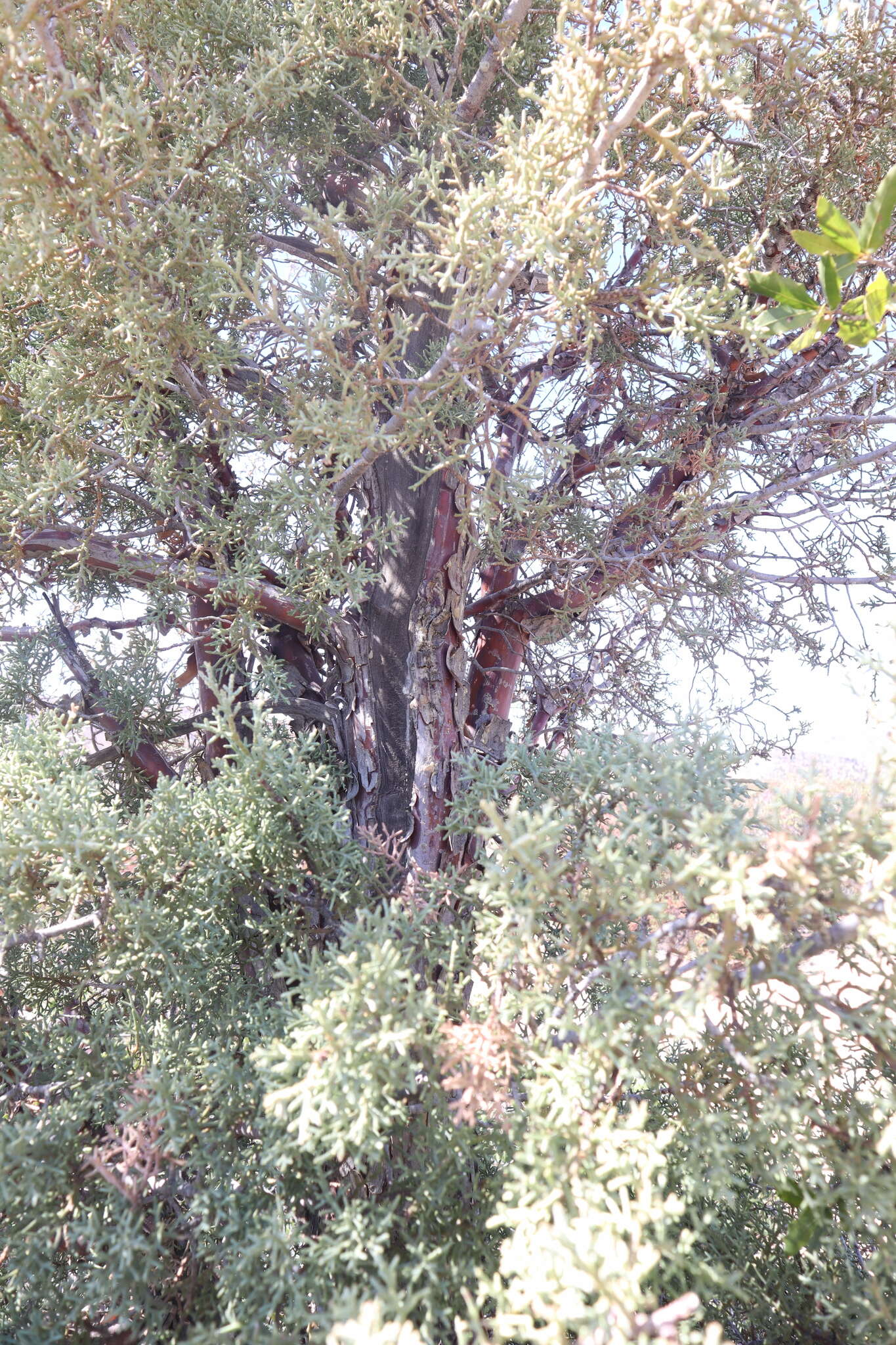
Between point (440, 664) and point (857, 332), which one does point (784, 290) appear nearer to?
point (857, 332)

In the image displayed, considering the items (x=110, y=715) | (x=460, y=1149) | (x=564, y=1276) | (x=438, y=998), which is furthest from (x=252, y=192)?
(x=564, y=1276)

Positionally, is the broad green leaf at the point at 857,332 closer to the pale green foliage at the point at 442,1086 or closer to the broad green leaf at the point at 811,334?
the broad green leaf at the point at 811,334

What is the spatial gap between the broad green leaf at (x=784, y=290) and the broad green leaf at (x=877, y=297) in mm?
96

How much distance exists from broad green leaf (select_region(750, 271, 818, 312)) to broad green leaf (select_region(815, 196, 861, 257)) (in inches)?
3.6

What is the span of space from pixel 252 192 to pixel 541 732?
228cm

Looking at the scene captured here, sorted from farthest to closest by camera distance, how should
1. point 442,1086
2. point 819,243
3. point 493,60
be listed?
1. point 493,60
2. point 819,243
3. point 442,1086

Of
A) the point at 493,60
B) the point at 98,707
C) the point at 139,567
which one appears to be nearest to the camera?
the point at 139,567

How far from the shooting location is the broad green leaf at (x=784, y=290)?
1460mm

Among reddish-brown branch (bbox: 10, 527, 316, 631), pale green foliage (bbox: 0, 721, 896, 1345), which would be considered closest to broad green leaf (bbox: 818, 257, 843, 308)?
pale green foliage (bbox: 0, 721, 896, 1345)

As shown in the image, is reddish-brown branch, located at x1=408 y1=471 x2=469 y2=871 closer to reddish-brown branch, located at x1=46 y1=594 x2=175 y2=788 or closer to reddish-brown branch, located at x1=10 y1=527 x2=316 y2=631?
reddish-brown branch, located at x1=10 y1=527 x2=316 y2=631

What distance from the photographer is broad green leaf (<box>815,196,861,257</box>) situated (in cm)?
136

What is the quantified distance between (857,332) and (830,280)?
0.11 meters

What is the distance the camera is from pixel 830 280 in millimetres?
1410

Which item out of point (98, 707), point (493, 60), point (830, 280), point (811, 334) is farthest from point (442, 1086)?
point (493, 60)
